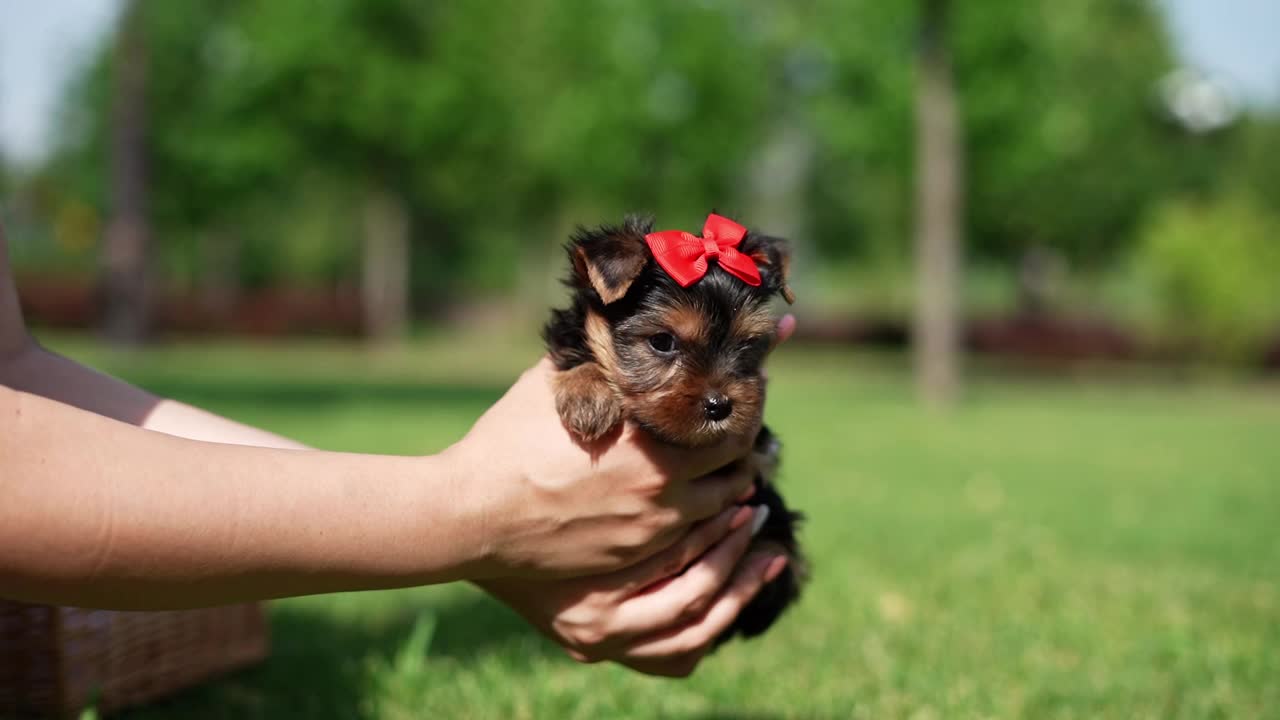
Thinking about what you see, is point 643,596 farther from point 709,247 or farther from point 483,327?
point 483,327

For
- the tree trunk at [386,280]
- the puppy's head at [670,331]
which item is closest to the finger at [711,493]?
the puppy's head at [670,331]

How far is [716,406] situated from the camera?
2627mm

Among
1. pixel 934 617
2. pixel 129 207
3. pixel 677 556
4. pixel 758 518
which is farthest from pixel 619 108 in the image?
pixel 677 556

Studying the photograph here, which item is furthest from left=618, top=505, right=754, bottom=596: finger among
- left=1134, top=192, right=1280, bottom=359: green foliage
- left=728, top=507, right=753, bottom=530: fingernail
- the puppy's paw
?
left=1134, top=192, right=1280, bottom=359: green foliage

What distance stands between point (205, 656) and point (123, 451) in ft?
6.49

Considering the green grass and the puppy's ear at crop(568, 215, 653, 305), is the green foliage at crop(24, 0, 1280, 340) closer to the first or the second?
the green grass

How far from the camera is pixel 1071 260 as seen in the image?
41.5 m

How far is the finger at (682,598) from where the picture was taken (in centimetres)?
246

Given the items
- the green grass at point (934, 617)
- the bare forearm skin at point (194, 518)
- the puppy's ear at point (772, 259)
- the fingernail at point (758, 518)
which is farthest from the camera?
the green grass at point (934, 617)

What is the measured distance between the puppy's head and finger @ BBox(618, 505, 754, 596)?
23cm

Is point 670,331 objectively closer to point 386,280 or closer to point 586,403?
point 586,403

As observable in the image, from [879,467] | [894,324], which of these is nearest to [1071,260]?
[894,324]

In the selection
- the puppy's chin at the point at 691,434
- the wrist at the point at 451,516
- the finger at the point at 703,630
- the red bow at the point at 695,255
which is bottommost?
the finger at the point at 703,630

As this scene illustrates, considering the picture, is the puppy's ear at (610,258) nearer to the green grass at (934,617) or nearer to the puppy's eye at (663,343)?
the puppy's eye at (663,343)
